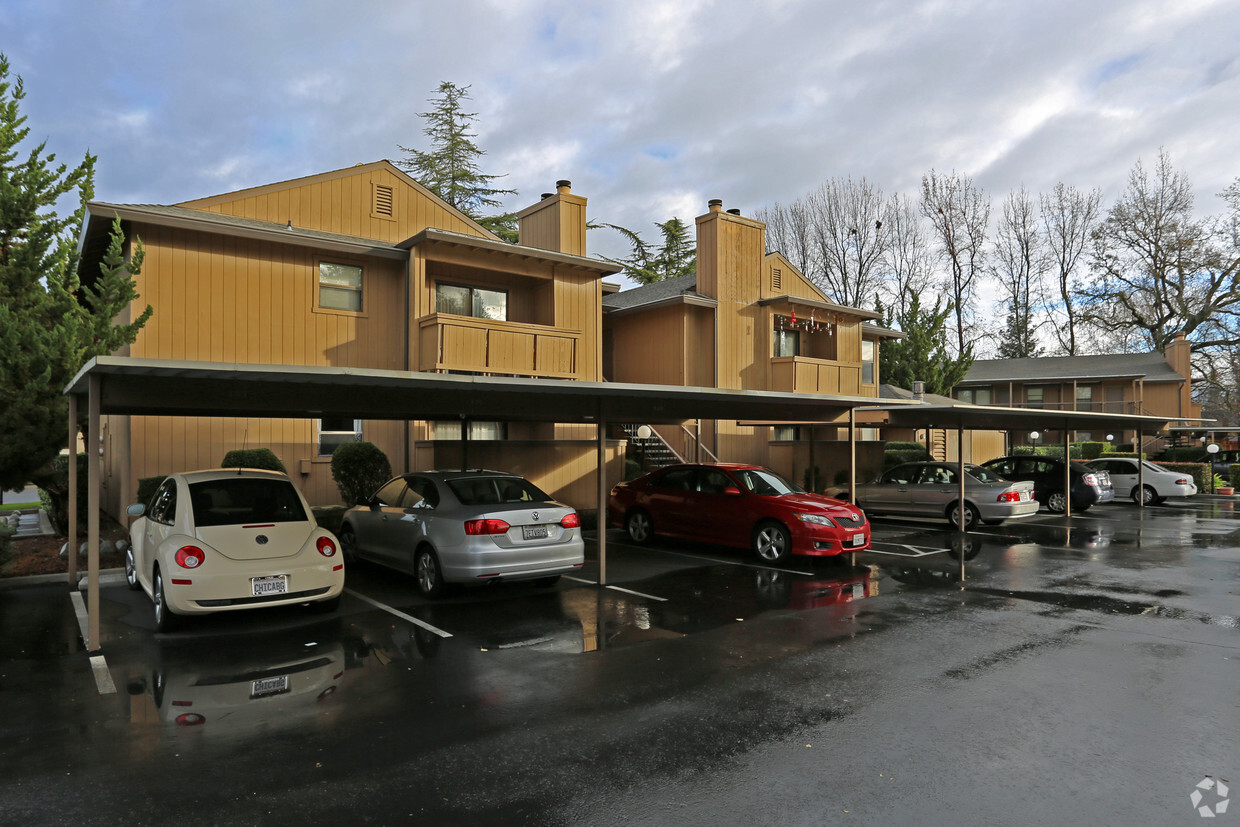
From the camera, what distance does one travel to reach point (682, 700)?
18.2ft

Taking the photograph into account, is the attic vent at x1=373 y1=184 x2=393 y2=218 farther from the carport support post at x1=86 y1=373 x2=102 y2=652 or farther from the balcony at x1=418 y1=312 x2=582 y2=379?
the carport support post at x1=86 y1=373 x2=102 y2=652

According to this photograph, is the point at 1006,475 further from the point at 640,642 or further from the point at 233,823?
the point at 233,823

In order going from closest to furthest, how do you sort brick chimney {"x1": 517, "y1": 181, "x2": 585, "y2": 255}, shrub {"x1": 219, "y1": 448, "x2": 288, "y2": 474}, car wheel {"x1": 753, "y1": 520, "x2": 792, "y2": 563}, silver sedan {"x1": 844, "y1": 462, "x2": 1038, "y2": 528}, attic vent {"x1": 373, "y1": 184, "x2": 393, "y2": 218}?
car wheel {"x1": 753, "y1": 520, "x2": 792, "y2": 563}
shrub {"x1": 219, "y1": 448, "x2": 288, "y2": 474}
silver sedan {"x1": 844, "y1": 462, "x2": 1038, "y2": 528}
attic vent {"x1": 373, "y1": 184, "x2": 393, "y2": 218}
brick chimney {"x1": 517, "y1": 181, "x2": 585, "y2": 255}

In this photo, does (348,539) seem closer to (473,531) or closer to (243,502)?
(243,502)

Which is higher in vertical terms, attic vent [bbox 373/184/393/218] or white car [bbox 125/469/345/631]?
attic vent [bbox 373/184/393/218]

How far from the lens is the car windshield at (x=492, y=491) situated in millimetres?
8980

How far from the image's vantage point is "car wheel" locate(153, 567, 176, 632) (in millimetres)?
7284

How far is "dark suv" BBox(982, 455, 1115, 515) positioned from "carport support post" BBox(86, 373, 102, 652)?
19078mm

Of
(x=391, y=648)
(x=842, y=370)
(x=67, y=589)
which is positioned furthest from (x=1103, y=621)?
(x=842, y=370)

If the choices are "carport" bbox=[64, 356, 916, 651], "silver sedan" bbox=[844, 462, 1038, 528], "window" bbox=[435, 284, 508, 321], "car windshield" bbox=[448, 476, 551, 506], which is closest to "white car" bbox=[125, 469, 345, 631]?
"carport" bbox=[64, 356, 916, 651]

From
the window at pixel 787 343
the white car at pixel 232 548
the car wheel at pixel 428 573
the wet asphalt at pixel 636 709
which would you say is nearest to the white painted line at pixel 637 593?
the wet asphalt at pixel 636 709

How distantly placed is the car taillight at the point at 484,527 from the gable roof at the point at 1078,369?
42278mm

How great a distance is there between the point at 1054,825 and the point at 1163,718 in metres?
2.16

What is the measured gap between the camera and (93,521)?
23.2ft
